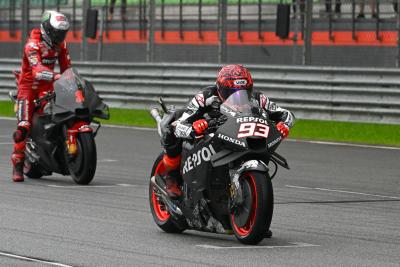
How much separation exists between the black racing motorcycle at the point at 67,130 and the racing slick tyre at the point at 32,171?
0.7 inches

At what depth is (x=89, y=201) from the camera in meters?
12.1

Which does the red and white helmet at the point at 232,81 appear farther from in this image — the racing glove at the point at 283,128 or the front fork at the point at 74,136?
the front fork at the point at 74,136

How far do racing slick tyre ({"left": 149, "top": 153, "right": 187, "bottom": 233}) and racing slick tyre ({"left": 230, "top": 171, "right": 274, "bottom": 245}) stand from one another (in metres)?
0.77

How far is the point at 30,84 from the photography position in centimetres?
1416

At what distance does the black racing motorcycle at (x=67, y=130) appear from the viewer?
535 inches

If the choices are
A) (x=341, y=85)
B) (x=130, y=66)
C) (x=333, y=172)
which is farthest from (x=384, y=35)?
(x=333, y=172)

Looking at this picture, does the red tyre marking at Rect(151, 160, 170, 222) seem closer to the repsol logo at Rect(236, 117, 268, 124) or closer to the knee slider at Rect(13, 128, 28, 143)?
the repsol logo at Rect(236, 117, 268, 124)

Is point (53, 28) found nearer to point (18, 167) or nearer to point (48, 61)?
point (48, 61)

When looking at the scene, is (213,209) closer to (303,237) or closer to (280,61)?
(303,237)

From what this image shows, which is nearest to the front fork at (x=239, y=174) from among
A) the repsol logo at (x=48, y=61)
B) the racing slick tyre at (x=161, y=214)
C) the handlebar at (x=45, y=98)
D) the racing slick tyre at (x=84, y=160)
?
the racing slick tyre at (x=161, y=214)

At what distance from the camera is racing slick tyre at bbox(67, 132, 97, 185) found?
44.2ft

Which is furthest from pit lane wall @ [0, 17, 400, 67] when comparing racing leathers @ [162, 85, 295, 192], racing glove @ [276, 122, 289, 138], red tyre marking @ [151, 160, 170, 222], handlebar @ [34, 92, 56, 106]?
racing glove @ [276, 122, 289, 138]

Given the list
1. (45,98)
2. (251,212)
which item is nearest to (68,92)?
(45,98)

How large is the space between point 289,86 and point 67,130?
8.93 meters
